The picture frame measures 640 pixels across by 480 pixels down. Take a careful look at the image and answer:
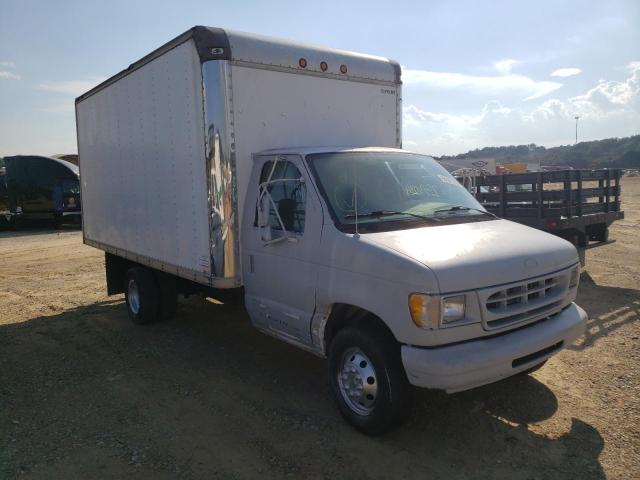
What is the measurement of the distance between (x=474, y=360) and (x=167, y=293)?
15.8 feet

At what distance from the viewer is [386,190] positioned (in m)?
4.61

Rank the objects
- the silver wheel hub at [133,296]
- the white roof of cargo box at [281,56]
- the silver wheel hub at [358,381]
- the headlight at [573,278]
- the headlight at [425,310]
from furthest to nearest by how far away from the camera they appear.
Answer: the silver wheel hub at [133,296] < the white roof of cargo box at [281,56] < the headlight at [573,278] < the silver wheel hub at [358,381] < the headlight at [425,310]

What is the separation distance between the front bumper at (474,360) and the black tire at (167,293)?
436cm

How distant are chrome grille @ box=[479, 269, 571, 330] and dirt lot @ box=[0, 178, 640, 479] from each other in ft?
3.13

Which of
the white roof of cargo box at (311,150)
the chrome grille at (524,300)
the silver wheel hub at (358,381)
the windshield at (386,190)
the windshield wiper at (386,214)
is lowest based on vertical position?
Result: the silver wheel hub at (358,381)

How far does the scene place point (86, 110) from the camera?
8.34 metres

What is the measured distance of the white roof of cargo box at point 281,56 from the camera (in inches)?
197

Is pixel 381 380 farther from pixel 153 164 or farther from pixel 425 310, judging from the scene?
pixel 153 164

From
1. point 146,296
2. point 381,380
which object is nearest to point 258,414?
point 381,380

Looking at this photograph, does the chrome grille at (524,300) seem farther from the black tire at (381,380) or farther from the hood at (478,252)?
the black tire at (381,380)

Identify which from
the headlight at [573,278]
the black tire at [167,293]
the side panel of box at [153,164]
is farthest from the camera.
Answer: the black tire at [167,293]

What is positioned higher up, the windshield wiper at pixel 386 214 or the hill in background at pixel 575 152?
the hill in background at pixel 575 152

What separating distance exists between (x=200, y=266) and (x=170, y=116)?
5.78ft

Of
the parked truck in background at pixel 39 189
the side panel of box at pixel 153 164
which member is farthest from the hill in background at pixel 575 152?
the side panel of box at pixel 153 164
